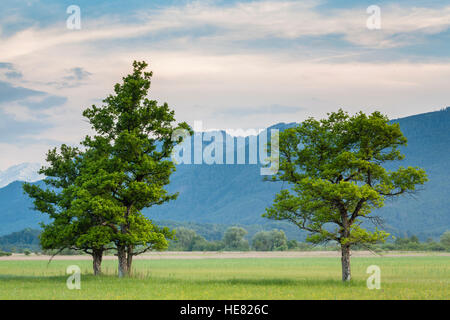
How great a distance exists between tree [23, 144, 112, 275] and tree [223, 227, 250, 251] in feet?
358

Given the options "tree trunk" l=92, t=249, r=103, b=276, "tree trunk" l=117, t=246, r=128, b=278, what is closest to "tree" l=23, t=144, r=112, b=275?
"tree trunk" l=92, t=249, r=103, b=276

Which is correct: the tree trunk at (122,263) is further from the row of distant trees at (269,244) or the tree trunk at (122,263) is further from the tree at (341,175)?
the row of distant trees at (269,244)

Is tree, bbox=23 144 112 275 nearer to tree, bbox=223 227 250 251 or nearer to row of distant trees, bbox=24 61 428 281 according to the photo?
row of distant trees, bbox=24 61 428 281

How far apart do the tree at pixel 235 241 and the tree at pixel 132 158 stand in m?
112

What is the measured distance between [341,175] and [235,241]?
400 ft

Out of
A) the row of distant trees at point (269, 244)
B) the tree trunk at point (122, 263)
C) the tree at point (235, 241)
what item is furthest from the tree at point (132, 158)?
the tree at point (235, 241)

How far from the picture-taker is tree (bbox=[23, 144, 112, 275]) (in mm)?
42875

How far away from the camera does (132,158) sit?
149 feet

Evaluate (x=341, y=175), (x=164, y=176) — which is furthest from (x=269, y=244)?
(x=341, y=175)

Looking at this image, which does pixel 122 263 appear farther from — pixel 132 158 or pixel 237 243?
pixel 237 243

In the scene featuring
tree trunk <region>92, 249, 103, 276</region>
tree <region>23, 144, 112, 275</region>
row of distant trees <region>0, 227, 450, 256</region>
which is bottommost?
row of distant trees <region>0, 227, 450, 256</region>
